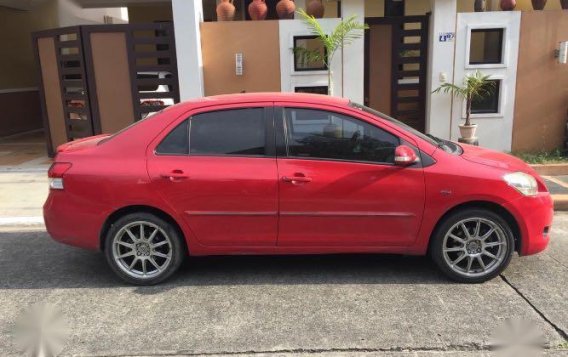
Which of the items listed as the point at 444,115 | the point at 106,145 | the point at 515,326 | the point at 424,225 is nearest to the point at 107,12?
the point at 444,115

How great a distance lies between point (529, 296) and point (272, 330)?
6.79 feet

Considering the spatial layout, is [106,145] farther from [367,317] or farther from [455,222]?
[455,222]

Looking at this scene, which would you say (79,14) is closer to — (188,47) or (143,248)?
(188,47)

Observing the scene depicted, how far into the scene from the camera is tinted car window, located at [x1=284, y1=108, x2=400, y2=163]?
4164 mm

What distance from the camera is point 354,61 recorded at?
875cm

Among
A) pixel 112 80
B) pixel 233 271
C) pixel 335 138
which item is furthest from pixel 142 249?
pixel 112 80

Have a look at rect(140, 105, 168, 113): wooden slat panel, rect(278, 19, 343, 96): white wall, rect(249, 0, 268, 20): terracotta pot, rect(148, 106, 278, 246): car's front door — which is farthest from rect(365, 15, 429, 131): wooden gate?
rect(148, 106, 278, 246): car's front door

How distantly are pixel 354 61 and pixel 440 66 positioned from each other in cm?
148

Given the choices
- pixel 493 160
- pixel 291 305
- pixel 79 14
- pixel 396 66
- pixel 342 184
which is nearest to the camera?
pixel 291 305

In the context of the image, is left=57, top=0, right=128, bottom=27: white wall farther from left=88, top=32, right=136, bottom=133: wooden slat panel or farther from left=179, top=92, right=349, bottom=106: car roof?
left=179, top=92, right=349, bottom=106: car roof

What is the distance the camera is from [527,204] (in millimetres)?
4086

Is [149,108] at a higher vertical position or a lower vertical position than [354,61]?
lower

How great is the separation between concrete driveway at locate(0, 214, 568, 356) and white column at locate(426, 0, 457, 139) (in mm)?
4293

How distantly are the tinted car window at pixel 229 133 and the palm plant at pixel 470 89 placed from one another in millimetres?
5382
